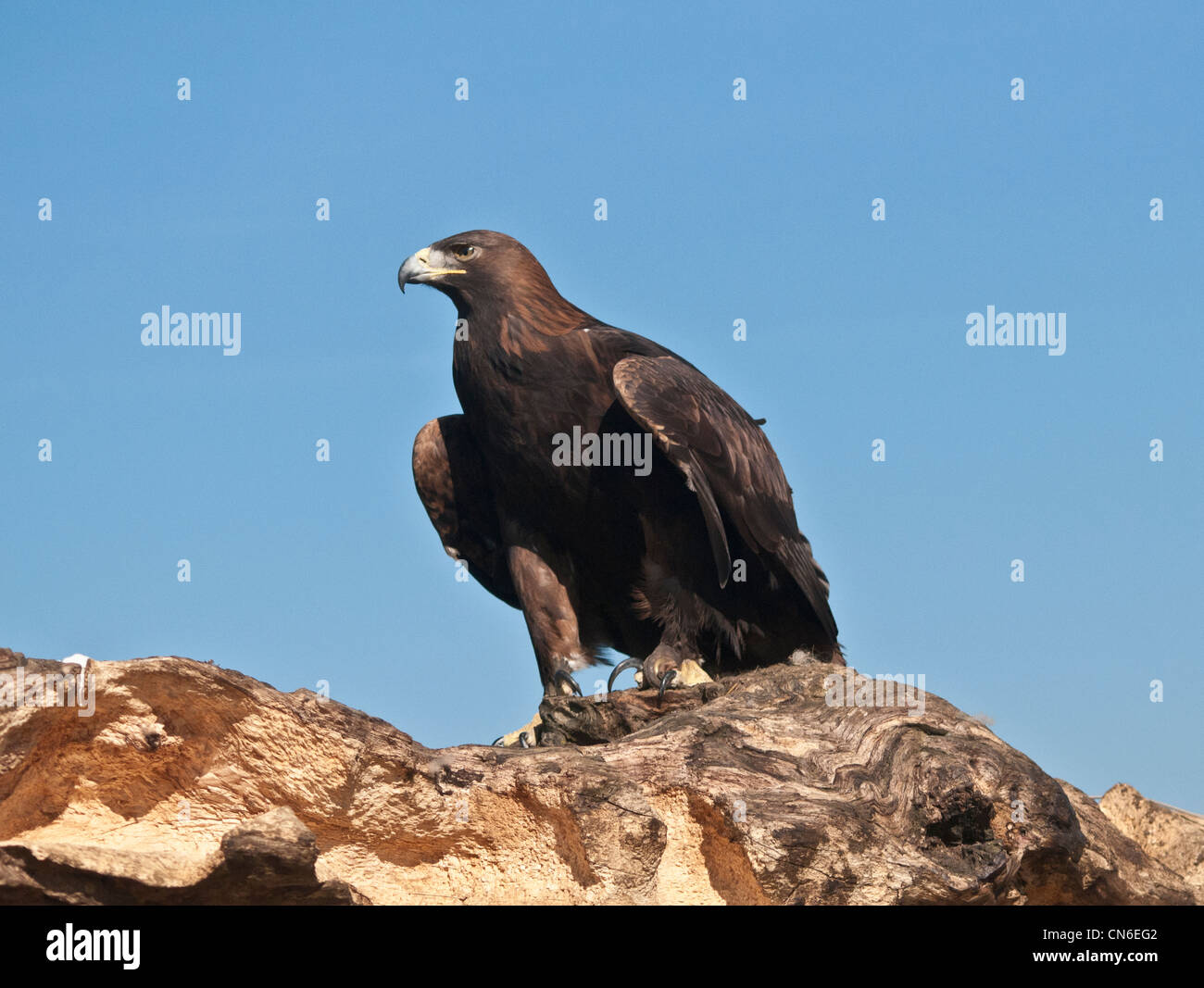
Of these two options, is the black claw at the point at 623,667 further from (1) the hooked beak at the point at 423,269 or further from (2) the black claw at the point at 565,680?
(1) the hooked beak at the point at 423,269

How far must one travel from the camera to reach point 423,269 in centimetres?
829

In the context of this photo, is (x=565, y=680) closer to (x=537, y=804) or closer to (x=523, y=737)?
(x=523, y=737)

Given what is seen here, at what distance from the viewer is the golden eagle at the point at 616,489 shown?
25.3ft

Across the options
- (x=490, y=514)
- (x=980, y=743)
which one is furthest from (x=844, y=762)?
(x=490, y=514)

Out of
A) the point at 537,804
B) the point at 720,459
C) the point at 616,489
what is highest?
the point at 720,459

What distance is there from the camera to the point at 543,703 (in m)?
6.78

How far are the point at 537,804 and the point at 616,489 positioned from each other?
3.38 meters

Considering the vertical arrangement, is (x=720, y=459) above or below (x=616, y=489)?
above

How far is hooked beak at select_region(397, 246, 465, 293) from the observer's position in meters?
8.29

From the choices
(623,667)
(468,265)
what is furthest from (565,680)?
(468,265)

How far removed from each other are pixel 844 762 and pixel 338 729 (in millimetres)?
1996

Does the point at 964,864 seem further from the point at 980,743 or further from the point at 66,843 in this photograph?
the point at 66,843

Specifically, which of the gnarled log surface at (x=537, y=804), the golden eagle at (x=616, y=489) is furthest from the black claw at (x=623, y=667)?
the gnarled log surface at (x=537, y=804)
